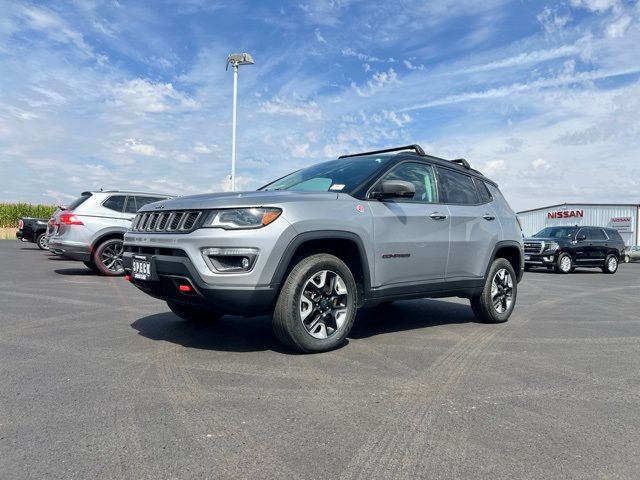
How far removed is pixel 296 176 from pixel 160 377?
2.86 metres

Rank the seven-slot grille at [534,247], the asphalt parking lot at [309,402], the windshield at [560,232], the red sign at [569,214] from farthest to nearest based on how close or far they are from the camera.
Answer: the red sign at [569,214] → the windshield at [560,232] → the seven-slot grille at [534,247] → the asphalt parking lot at [309,402]

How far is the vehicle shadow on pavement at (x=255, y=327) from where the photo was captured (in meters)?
4.88

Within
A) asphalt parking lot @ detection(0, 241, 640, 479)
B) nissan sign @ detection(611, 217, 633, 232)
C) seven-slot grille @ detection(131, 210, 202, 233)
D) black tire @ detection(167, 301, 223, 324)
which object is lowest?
asphalt parking lot @ detection(0, 241, 640, 479)

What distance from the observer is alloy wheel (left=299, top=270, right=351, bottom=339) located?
Result: 4488 mm

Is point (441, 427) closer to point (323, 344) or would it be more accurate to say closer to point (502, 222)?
point (323, 344)

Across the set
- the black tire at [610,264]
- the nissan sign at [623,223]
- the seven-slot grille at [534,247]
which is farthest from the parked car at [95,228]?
the nissan sign at [623,223]

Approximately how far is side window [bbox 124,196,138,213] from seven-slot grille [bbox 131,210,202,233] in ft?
20.8

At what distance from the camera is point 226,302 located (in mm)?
4137

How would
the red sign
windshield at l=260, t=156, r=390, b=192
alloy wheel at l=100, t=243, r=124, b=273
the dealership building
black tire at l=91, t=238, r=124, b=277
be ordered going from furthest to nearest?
the red sign → the dealership building → alloy wheel at l=100, t=243, r=124, b=273 → black tire at l=91, t=238, r=124, b=277 → windshield at l=260, t=156, r=390, b=192

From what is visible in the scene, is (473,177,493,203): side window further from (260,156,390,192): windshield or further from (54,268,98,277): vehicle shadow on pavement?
(54,268,98,277): vehicle shadow on pavement

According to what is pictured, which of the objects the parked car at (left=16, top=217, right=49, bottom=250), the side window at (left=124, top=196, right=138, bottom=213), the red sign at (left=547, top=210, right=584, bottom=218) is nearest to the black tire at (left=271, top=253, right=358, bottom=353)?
the side window at (left=124, top=196, right=138, bottom=213)

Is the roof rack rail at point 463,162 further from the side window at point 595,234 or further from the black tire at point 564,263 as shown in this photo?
the side window at point 595,234

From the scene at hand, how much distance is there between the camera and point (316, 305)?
14.9 feet

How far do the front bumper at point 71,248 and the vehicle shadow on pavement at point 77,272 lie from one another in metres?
0.68
